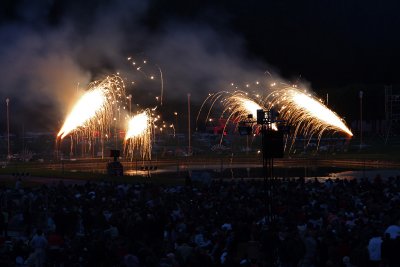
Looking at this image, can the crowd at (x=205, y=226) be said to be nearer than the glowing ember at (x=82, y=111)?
Yes

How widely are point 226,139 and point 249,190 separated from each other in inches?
3521

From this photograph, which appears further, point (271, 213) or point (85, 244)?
point (271, 213)

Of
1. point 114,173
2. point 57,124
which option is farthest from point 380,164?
point 57,124

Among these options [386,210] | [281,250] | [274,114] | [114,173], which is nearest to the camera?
[281,250]

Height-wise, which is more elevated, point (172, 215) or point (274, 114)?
point (274, 114)

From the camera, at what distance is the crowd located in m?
16.5

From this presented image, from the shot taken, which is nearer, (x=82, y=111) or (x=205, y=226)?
(x=205, y=226)

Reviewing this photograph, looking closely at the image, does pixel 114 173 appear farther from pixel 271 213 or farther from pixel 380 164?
pixel 271 213

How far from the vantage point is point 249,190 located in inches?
1222

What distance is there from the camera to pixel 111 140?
123m

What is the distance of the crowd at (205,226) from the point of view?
16.5 metres

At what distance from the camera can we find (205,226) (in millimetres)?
20141

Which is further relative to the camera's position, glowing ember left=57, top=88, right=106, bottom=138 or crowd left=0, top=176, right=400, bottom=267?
glowing ember left=57, top=88, right=106, bottom=138

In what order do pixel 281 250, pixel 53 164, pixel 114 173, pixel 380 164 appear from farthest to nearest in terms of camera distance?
pixel 53 164, pixel 380 164, pixel 114 173, pixel 281 250
